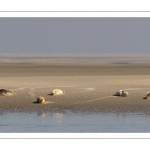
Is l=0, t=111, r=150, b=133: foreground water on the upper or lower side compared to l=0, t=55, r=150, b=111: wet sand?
lower

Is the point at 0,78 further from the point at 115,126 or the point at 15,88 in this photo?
the point at 115,126

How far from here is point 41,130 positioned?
50.2 feet

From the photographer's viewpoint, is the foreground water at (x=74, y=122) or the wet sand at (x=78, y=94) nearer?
the foreground water at (x=74, y=122)

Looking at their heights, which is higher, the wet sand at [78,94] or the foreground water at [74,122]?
the wet sand at [78,94]

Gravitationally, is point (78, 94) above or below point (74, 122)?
above

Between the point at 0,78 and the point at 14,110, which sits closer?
the point at 14,110

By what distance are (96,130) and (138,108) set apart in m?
4.01

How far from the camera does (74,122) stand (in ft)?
53.9

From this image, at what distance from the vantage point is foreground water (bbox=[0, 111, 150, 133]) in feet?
50.5

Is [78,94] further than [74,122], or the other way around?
[78,94]

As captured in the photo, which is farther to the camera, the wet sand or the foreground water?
the wet sand

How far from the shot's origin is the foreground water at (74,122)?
15.4m
